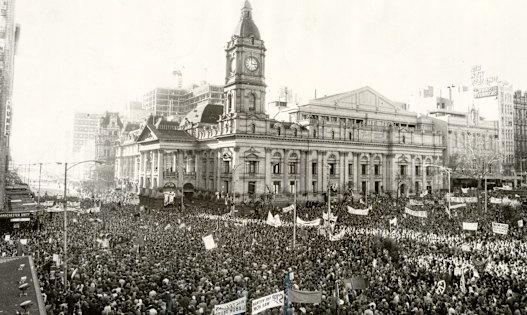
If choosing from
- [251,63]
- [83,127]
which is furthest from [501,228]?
[83,127]

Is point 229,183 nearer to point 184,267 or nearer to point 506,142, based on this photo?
point 184,267

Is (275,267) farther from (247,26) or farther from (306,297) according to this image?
(247,26)

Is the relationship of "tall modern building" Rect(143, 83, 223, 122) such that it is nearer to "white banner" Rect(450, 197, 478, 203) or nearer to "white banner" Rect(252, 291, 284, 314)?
"white banner" Rect(450, 197, 478, 203)

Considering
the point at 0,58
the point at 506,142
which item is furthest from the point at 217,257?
the point at 506,142

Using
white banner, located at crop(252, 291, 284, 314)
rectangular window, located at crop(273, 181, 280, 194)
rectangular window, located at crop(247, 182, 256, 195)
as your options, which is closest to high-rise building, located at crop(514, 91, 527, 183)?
rectangular window, located at crop(273, 181, 280, 194)

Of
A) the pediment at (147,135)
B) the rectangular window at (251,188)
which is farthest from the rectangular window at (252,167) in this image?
the pediment at (147,135)
